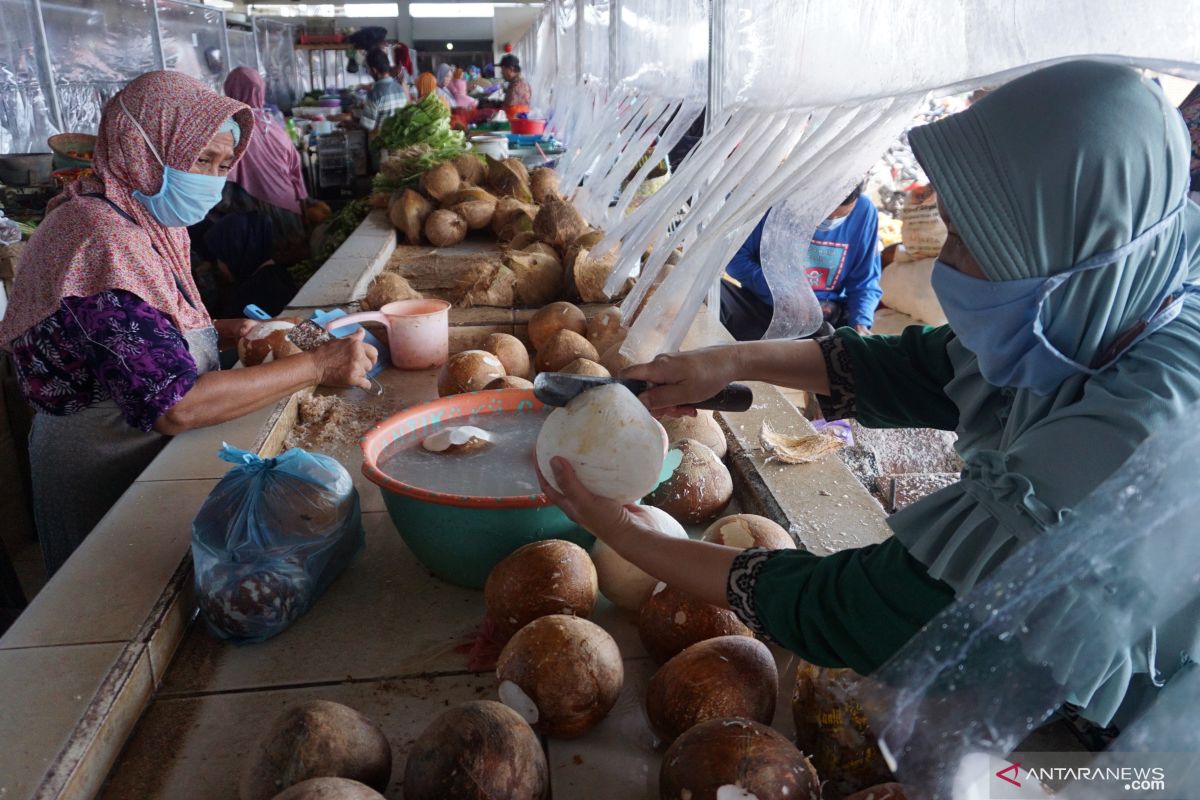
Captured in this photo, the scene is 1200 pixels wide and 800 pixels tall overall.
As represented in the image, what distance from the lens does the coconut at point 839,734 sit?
1.28 meters

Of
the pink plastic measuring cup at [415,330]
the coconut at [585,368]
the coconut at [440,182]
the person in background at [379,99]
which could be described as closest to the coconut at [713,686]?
the coconut at [585,368]

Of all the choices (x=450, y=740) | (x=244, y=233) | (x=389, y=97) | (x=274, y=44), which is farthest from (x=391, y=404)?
(x=274, y=44)

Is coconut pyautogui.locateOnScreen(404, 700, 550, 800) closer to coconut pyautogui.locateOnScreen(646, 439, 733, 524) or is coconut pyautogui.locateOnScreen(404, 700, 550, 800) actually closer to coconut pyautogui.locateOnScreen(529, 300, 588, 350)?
coconut pyautogui.locateOnScreen(646, 439, 733, 524)

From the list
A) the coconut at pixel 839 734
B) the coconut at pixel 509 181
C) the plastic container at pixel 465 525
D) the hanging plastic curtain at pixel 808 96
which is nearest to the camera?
the hanging plastic curtain at pixel 808 96

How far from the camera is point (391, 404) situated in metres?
2.92

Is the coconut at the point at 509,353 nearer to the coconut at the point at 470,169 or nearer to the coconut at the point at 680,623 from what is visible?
the coconut at the point at 680,623

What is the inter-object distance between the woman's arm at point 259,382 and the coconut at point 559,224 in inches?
71.7

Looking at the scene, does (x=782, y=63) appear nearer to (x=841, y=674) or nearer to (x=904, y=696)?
(x=841, y=674)

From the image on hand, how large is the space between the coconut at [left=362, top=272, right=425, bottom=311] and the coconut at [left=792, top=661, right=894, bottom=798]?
256 centimetres

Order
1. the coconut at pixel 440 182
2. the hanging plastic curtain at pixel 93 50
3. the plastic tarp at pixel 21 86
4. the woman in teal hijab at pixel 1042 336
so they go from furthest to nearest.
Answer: the hanging plastic curtain at pixel 93 50 < the plastic tarp at pixel 21 86 < the coconut at pixel 440 182 < the woman in teal hijab at pixel 1042 336

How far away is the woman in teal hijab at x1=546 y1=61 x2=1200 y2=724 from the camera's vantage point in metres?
0.93

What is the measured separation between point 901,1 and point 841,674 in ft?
4.04

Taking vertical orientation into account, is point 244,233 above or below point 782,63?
below

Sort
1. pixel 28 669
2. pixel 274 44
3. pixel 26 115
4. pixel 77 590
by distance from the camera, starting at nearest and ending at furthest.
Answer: pixel 28 669
pixel 77 590
pixel 26 115
pixel 274 44
